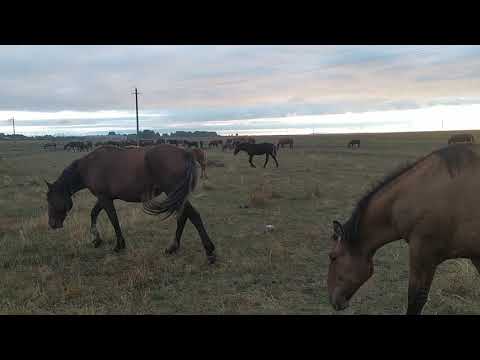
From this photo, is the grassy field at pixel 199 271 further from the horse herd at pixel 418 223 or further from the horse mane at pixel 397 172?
the horse mane at pixel 397 172

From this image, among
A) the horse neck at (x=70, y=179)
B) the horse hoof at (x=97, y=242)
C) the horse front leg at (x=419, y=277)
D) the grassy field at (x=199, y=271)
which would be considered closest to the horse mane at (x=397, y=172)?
the horse front leg at (x=419, y=277)

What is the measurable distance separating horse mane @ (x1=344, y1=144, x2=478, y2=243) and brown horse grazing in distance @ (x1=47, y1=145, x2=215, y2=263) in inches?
126

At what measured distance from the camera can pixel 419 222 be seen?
133 inches

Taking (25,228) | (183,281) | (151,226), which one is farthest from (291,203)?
(25,228)

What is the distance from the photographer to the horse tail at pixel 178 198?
627 cm

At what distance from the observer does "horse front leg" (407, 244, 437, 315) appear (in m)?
3.38


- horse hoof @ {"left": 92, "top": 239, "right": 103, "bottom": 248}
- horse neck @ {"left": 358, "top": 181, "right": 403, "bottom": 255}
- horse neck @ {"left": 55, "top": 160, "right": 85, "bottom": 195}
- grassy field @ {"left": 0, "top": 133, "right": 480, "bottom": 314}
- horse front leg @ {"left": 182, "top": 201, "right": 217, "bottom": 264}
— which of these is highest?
horse neck @ {"left": 55, "top": 160, "right": 85, "bottom": 195}

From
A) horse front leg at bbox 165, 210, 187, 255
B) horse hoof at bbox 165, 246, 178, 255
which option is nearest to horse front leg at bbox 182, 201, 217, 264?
horse front leg at bbox 165, 210, 187, 255

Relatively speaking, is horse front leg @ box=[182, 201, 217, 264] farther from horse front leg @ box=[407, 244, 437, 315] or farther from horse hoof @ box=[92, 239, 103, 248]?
horse front leg @ box=[407, 244, 437, 315]

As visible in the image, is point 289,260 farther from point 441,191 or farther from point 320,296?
point 441,191

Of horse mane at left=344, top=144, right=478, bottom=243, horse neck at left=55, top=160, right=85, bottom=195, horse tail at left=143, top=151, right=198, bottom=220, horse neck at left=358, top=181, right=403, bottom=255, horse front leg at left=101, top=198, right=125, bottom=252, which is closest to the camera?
horse mane at left=344, top=144, right=478, bottom=243

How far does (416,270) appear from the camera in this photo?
3.43 meters

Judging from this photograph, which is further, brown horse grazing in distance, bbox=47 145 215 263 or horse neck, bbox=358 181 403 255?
brown horse grazing in distance, bbox=47 145 215 263
